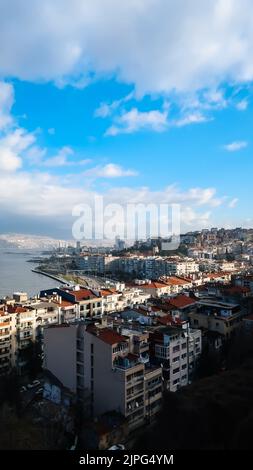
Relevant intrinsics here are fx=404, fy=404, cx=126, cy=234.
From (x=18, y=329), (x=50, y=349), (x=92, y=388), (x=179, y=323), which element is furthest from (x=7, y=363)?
(x=179, y=323)

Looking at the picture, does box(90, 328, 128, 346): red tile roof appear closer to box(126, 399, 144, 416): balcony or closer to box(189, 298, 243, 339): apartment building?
box(126, 399, 144, 416): balcony

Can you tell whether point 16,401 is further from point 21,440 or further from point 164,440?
point 164,440

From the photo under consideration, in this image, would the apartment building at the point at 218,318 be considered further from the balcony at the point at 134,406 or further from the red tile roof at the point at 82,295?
the red tile roof at the point at 82,295

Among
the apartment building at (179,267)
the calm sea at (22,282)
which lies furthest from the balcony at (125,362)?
the apartment building at (179,267)

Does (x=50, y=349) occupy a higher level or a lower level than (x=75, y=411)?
higher
